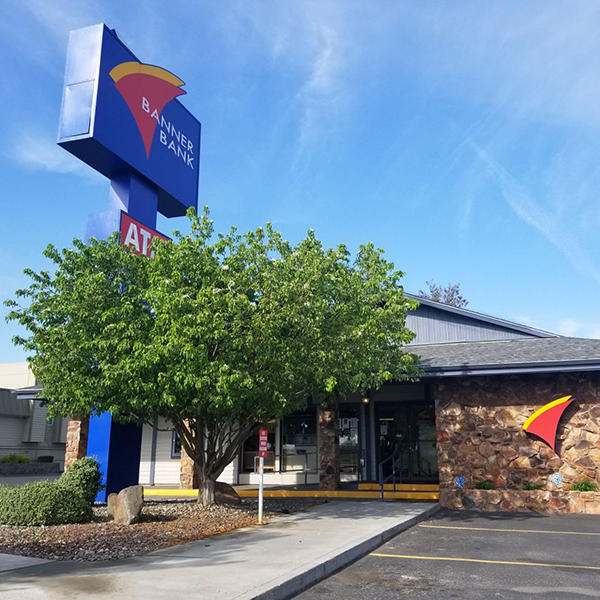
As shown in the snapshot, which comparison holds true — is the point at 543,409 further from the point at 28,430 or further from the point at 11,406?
the point at 28,430

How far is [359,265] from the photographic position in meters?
14.0

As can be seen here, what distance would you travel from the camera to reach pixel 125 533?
9.73 m

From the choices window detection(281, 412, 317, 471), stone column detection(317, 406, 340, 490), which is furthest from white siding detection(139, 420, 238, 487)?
stone column detection(317, 406, 340, 490)

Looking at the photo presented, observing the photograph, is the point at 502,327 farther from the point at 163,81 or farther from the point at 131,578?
the point at 131,578

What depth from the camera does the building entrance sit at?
62.0ft

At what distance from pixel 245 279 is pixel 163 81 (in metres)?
10.6

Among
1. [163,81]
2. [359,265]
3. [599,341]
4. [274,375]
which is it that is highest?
[163,81]

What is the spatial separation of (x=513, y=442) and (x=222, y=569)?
1021 centimetres

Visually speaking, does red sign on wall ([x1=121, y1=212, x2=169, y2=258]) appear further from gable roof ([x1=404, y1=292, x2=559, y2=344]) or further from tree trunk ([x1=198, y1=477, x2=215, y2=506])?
gable roof ([x1=404, y1=292, x2=559, y2=344])

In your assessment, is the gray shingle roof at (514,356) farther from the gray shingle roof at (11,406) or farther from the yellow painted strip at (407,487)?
the gray shingle roof at (11,406)

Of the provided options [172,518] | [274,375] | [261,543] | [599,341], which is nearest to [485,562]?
[261,543]

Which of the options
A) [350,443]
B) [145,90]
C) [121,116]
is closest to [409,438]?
[350,443]

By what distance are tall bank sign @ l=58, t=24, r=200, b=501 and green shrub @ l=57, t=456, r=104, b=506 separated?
2211 mm

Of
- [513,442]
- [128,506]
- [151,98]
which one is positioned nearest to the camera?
[128,506]
